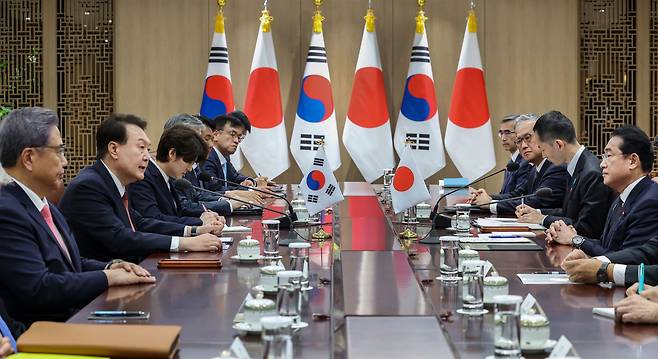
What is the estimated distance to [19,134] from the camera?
123 inches

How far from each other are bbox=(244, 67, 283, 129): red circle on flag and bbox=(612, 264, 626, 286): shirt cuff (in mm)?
6267

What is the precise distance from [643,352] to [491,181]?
24.3 ft

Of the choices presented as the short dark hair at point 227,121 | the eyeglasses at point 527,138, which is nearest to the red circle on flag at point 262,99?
the short dark hair at point 227,121

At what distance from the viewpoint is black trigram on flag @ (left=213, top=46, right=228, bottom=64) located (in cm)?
913

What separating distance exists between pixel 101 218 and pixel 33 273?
3.41 feet

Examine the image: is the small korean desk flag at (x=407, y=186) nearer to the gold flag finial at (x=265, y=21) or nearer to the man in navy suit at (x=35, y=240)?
the man in navy suit at (x=35, y=240)

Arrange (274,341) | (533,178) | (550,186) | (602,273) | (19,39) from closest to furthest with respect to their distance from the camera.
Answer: (274,341) < (602,273) < (550,186) < (533,178) < (19,39)

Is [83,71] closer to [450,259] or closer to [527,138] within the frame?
[527,138]

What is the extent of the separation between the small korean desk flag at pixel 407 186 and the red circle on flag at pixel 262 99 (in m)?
4.53

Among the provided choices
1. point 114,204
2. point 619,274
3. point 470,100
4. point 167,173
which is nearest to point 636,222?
point 619,274

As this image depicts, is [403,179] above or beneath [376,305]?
above

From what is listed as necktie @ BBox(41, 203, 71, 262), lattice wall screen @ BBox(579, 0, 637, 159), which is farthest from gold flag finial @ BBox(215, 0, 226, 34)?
necktie @ BBox(41, 203, 71, 262)

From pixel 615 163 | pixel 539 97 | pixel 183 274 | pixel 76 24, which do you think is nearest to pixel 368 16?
pixel 539 97

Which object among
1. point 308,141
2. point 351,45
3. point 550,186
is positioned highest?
point 351,45
